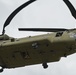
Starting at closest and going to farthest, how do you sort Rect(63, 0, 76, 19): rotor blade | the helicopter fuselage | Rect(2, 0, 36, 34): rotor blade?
the helicopter fuselage
Rect(63, 0, 76, 19): rotor blade
Rect(2, 0, 36, 34): rotor blade

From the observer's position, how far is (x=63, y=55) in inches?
1956

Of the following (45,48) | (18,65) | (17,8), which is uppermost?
(17,8)

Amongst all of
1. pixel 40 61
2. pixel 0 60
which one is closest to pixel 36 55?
pixel 40 61

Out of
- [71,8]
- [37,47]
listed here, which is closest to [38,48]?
[37,47]

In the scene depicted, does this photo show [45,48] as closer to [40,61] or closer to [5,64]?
[40,61]

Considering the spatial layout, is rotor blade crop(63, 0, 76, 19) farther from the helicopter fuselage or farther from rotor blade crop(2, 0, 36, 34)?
rotor blade crop(2, 0, 36, 34)

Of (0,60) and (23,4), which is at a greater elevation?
(23,4)

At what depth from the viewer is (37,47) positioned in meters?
48.1

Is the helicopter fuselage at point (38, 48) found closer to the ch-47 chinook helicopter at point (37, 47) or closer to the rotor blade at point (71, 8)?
the ch-47 chinook helicopter at point (37, 47)

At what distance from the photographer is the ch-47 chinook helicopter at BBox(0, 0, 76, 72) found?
47.4 m

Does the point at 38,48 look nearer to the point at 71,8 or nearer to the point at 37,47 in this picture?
the point at 37,47

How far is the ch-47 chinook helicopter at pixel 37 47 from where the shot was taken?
47.4m

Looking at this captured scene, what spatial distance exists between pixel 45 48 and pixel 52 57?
317 cm

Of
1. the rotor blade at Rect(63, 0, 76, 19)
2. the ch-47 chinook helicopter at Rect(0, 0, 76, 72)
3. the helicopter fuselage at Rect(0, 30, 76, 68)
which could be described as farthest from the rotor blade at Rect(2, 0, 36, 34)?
the rotor blade at Rect(63, 0, 76, 19)
